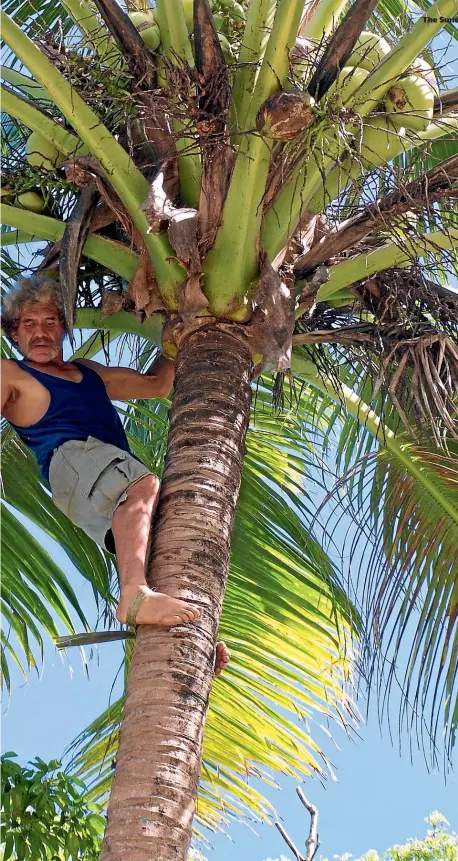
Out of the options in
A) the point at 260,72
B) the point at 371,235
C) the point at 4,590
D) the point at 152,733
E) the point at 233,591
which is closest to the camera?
the point at 152,733

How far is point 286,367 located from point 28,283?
3.55ft

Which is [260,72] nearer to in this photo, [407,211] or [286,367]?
[407,211]

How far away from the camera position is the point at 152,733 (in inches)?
102

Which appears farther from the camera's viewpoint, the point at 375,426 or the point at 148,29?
the point at 375,426

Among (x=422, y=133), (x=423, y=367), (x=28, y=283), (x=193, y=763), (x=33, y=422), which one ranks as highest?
(x=422, y=133)

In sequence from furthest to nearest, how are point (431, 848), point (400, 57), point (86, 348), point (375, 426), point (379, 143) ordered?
point (431, 848) < point (86, 348) < point (375, 426) < point (379, 143) < point (400, 57)

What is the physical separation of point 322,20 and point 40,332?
→ 1.53m

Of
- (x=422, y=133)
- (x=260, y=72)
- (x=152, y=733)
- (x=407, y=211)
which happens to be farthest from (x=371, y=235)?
(x=152, y=733)

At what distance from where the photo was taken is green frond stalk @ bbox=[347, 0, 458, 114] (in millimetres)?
3318

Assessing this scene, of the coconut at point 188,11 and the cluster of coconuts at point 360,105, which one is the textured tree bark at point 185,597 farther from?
the coconut at point 188,11

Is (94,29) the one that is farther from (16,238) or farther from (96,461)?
(96,461)

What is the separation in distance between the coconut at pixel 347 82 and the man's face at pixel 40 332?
1265 mm

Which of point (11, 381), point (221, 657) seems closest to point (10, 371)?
point (11, 381)

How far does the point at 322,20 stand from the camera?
3.95 meters
